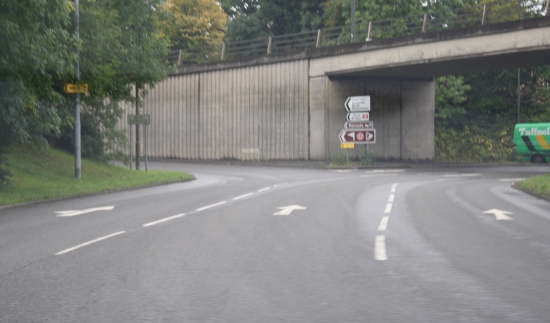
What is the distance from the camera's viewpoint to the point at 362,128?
37938 mm

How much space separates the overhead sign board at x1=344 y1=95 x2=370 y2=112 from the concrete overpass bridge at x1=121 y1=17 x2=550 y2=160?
4.35ft

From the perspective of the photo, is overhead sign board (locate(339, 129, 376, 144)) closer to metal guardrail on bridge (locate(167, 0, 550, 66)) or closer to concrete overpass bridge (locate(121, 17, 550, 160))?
concrete overpass bridge (locate(121, 17, 550, 160))

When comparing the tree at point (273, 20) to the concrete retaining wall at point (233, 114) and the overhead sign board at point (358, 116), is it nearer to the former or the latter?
the concrete retaining wall at point (233, 114)

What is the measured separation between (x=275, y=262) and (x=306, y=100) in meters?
31.4

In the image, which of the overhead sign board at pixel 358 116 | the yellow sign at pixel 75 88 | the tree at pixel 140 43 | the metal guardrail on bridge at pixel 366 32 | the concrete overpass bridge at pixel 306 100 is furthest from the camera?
the overhead sign board at pixel 358 116

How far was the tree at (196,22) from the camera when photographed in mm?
64938

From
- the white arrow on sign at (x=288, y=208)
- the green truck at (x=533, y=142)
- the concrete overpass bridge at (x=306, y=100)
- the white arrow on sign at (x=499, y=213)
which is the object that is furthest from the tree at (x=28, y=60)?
the green truck at (x=533, y=142)

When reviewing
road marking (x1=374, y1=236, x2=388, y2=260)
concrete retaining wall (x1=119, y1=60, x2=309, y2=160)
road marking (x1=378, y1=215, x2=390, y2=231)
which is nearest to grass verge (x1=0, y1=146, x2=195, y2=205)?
road marking (x1=378, y1=215, x2=390, y2=231)

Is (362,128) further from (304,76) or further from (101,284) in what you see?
(101,284)

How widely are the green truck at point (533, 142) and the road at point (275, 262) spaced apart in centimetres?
3013

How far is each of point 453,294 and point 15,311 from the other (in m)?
3.65

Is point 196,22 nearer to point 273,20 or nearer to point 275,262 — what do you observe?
point 273,20

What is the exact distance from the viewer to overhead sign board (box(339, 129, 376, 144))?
38.0 meters

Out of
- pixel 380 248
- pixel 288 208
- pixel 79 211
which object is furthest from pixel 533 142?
pixel 380 248
